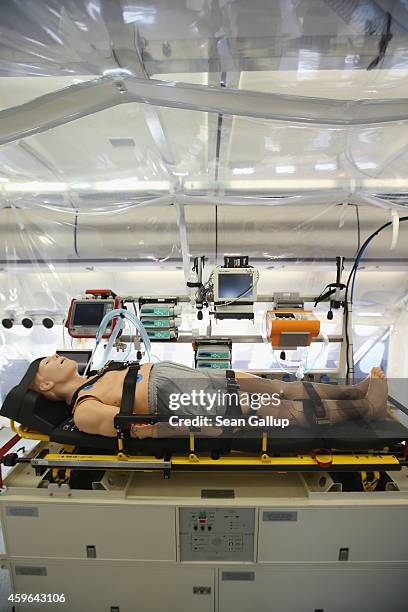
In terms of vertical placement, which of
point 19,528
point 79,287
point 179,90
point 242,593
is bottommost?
point 242,593

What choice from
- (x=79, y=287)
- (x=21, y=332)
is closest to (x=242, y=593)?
(x=79, y=287)

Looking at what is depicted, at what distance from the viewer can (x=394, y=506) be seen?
5.05 feet

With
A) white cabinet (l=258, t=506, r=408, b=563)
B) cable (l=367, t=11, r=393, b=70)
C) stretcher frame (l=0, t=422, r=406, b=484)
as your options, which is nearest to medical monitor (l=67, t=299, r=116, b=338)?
stretcher frame (l=0, t=422, r=406, b=484)

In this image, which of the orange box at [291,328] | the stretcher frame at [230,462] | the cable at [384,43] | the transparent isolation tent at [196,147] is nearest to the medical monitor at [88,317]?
the transparent isolation tent at [196,147]

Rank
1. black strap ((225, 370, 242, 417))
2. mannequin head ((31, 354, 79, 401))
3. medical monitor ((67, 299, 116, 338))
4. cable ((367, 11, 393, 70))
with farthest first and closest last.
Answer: medical monitor ((67, 299, 116, 338))
mannequin head ((31, 354, 79, 401))
black strap ((225, 370, 242, 417))
cable ((367, 11, 393, 70))

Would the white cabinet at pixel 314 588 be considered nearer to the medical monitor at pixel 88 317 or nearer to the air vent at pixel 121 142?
the medical monitor at pixel 88 317

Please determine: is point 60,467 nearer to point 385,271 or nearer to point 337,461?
point 337,461

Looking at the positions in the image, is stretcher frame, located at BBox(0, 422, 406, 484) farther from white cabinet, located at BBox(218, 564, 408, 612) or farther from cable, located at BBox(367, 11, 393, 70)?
cable, located at BBox(367, 11, 393, 70)

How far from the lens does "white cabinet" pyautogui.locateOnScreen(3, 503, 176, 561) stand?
5.16 feet

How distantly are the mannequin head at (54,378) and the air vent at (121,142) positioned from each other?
1.40m

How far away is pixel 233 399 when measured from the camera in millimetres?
1759

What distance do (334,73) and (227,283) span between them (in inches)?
58.5

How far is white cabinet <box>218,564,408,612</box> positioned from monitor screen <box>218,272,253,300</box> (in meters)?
1.67

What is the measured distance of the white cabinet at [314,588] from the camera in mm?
1615
